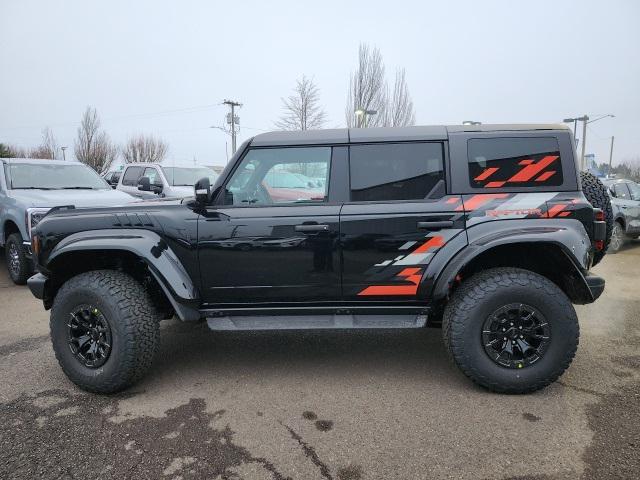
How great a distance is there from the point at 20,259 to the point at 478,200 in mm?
6146

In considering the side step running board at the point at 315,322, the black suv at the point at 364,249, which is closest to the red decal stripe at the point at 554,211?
the black suv at the point at 364,249

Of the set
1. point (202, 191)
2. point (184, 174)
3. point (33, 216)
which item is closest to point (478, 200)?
point (202, 191)

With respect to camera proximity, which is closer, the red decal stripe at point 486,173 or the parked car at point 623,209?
the red decal stripe at point 486,173

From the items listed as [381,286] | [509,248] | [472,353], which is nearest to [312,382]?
[381,286]

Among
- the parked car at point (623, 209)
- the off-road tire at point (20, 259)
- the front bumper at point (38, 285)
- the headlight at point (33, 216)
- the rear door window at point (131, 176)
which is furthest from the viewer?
the rear door window at point (131, 176)

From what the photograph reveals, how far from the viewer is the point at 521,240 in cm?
303

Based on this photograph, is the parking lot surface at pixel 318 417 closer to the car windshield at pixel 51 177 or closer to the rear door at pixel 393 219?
the rear door at pixel 393 219

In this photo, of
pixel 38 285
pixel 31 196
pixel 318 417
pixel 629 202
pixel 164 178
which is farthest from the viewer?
pixel 164 178

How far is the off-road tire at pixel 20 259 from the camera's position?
6.28 metres

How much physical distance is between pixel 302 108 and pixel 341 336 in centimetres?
1731

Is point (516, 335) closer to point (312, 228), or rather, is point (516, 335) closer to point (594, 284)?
point (594, 284)

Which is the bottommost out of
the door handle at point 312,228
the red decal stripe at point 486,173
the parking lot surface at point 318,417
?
the parking lot surface at point 318,417

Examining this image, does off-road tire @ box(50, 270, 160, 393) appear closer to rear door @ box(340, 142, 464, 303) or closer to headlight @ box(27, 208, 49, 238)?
rear door @ box(340, 142, 464, 303)

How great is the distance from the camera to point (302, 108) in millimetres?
20297
